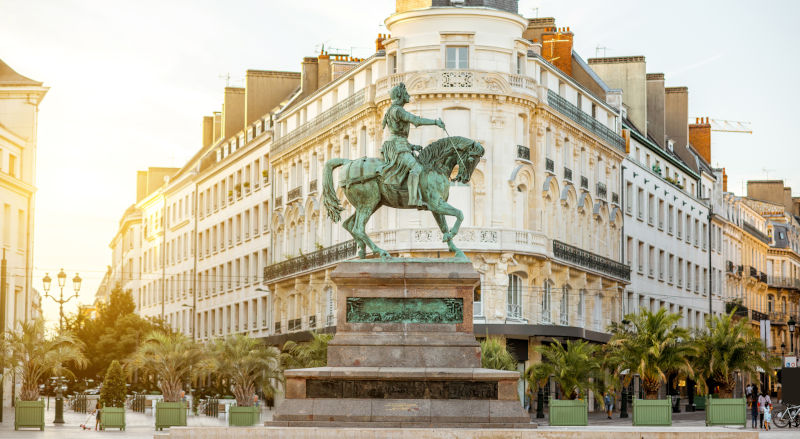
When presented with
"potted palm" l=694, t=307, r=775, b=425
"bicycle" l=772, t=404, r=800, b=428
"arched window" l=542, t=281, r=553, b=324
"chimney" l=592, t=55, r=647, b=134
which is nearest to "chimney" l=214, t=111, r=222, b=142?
"chimney" l=592, t=55, r=647, b=134

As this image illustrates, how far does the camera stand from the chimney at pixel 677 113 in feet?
267

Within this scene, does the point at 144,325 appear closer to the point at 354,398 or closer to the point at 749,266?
the point at 749,266

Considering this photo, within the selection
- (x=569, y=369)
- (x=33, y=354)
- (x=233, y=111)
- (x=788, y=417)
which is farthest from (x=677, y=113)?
(x=33, y=354)

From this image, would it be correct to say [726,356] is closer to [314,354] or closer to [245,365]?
[314,354]

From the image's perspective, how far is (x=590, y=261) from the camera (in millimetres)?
60469

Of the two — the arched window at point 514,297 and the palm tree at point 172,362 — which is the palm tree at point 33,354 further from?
the arched window at point 514,297

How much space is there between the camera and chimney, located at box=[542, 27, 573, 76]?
65062mm

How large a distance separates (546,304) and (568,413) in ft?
70.3

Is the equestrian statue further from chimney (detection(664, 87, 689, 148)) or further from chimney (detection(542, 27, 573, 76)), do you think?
chimney (detection(664, 87, 689, 148))

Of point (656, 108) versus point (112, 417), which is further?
point (656, 108)

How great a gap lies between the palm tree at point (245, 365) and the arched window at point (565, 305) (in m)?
12.3

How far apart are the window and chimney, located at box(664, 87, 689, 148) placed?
1212 inches

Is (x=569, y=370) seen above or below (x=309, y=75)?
below

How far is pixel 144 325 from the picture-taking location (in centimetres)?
7650
